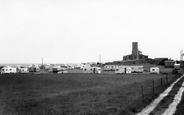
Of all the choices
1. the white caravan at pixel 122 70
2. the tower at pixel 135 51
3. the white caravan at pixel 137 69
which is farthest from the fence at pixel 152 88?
the tower at pixel 135 51

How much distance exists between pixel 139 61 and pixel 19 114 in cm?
12309

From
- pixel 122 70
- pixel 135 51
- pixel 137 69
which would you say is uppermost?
pixel 135 51

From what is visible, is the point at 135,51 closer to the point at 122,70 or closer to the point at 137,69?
the point at 137,69

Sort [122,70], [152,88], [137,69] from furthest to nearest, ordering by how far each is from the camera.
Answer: [137,69] → [122,70] → [152,88]

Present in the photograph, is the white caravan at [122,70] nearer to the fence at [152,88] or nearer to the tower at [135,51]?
the fence at [152,88]

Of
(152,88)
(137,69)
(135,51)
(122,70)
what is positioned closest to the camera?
(152,88)

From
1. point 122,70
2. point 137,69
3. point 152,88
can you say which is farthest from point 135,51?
point 152,88

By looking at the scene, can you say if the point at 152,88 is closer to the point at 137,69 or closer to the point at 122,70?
the point at 122,70

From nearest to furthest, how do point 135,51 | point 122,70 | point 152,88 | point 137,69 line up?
point 152,88
point 122,70
point 137,69
point 135,51

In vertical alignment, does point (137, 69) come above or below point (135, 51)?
below

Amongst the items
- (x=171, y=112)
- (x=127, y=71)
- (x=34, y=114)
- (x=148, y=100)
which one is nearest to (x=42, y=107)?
(x=34, y=114)

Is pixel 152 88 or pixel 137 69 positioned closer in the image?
pixel 152 88

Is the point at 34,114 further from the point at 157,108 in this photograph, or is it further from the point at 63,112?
the point at 157,108

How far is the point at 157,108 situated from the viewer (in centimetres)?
1667
